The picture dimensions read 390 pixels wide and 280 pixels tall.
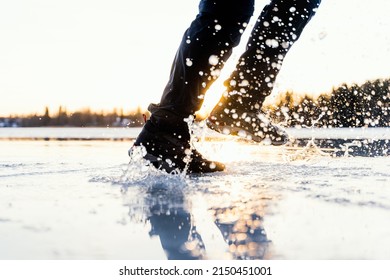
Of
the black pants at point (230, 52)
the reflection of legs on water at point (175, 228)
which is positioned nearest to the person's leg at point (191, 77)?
the black pants at point (230, 52)

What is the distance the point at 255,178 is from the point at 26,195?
77 cm

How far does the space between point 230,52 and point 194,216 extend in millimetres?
834

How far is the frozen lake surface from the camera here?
2.77ft

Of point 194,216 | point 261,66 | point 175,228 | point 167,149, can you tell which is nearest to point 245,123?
point 261,66

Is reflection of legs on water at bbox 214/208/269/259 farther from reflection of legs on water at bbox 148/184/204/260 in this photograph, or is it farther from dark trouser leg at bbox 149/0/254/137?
dark trouser leg at bbox 149/0/254/137

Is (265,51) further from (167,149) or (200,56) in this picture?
(167,149)

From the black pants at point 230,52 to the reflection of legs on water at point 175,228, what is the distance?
1.67 ft

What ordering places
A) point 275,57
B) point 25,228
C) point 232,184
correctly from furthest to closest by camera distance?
point 275,57
point 232,184
point 25,228

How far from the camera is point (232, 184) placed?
1.55m

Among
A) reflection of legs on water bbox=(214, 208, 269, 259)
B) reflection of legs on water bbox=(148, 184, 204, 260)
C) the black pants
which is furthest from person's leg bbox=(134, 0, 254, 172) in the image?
reflection of legs on water bbox=(214, 208, 269, 259)

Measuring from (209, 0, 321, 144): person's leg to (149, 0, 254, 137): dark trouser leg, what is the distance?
19cm

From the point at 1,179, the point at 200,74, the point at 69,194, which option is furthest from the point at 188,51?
the point at 1,179
